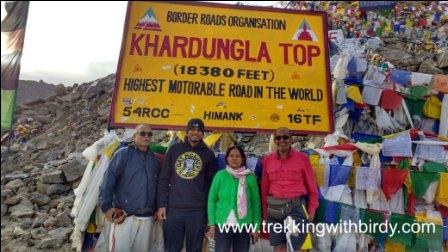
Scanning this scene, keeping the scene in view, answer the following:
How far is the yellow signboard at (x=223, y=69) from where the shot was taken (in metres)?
5.88

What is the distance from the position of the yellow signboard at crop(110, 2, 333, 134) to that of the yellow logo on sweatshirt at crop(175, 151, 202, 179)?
3.74 feet

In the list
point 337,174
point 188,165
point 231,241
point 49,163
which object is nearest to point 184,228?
point 231,241

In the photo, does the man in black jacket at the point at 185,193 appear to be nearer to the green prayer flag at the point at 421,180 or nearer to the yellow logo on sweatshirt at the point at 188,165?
the yellow logo on sweatshirt at the point at 188,165

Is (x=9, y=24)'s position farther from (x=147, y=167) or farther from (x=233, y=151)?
(x=233, y=151)

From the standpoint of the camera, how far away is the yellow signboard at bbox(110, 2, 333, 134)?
5875 millimetres

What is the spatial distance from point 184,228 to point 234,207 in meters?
0.64

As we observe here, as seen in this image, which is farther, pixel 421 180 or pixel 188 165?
pixel 421 180

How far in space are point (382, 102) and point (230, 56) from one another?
8.81 feet

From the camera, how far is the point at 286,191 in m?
4.61

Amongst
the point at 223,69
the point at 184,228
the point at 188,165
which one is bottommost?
the point at 184,228

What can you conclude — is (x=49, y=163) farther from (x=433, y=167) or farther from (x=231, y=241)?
(x=433, y=167)

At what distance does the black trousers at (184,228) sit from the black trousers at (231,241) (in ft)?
0.76

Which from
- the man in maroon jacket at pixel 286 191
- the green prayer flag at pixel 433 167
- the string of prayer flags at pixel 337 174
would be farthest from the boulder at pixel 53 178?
the green prayer flag at pixel 433 167

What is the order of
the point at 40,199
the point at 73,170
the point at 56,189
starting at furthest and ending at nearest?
1. the point at 73,170
2. the point at 56,189
3. the point at 40,199
